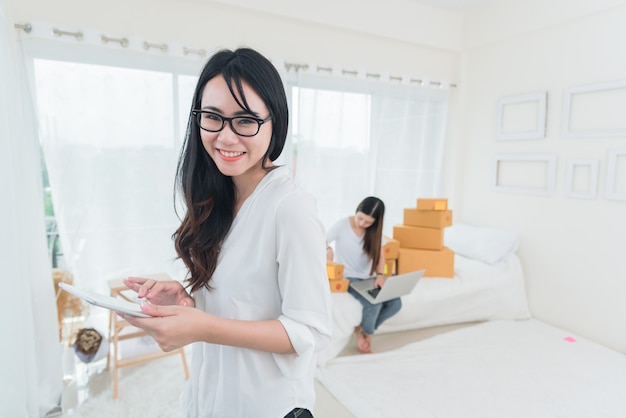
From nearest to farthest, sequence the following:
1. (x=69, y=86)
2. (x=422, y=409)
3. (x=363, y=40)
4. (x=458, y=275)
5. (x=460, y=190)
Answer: (x=422, y=409)
(x=69, y=86)
(x=458, y=275)
(x=363, y=40)
(x=460, y=190)

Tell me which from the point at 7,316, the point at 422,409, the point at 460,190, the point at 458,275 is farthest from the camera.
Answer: the point at 460,190

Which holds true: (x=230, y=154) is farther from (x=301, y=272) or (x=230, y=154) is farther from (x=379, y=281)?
(x=379, y=281)

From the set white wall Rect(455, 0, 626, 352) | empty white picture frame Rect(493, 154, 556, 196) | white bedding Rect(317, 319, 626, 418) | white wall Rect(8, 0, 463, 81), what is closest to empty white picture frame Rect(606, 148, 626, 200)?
white wall Rect(455, 0, 626, 352)

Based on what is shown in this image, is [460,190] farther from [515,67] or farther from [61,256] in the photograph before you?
[61,256]

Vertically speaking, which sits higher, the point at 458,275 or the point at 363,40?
the point at 363,40

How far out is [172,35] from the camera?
2.52 metres

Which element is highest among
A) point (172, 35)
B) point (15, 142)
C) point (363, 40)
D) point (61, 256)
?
point (363, 40)

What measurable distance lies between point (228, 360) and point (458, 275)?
8.07 feet

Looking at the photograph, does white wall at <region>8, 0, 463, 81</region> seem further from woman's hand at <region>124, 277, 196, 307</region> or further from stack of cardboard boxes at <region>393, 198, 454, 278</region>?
woman's hand at <region>124, 277, 196, 307</region>

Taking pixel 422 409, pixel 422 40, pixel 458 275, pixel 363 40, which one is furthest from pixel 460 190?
pixel 422 409

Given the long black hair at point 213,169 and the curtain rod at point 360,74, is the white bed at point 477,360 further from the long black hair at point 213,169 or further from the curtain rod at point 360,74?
the long black hair at point 213,169

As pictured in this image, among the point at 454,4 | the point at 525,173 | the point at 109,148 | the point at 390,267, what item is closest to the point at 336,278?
the point at 390,267

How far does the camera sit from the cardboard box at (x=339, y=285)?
99.3 inches

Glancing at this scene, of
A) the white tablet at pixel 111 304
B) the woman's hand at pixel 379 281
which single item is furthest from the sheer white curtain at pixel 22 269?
the woman's hand at pixel 379 281
